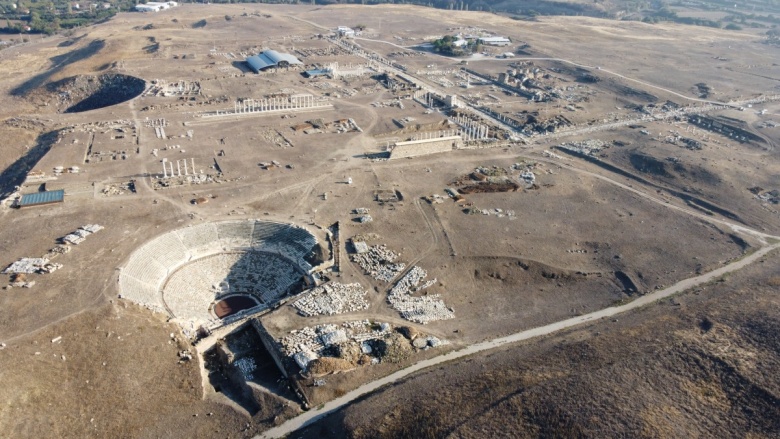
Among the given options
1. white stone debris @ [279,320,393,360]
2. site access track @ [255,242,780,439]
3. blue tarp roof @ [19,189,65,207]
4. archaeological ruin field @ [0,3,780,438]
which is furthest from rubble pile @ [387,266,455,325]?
blue tarp roof @ [19,189,65,207]

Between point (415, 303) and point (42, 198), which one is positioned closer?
point (415, 303)

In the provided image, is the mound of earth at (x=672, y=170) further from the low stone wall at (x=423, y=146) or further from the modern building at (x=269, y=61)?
the modern building at (x=269, y=61)

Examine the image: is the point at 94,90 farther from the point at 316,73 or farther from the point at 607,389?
the point at 607,389

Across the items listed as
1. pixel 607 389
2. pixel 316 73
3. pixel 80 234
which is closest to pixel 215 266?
pixel 80 234

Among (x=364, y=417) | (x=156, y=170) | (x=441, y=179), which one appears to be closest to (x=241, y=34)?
(x=156, y=170)

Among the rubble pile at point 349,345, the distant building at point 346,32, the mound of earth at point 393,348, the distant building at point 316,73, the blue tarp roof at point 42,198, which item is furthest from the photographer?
the distant building at point 346,32

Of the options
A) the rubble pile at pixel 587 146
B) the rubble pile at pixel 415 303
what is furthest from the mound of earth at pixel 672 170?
the rubble pile at pixel 415 303
